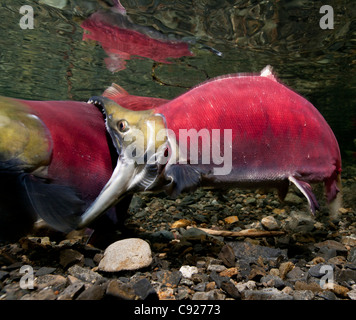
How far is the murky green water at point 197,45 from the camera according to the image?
5.86 meters

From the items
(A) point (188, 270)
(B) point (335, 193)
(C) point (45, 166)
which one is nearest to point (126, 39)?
(C) point (45, 166)

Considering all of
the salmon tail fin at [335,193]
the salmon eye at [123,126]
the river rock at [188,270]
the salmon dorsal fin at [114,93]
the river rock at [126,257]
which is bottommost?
the river rock at [188,270]

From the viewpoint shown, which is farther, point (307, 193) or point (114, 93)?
point (114, 93)

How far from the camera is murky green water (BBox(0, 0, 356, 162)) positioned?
5863mm

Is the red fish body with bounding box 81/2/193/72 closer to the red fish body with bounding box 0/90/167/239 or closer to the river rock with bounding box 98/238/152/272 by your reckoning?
the red fish body with bounding box 0/90/167/239

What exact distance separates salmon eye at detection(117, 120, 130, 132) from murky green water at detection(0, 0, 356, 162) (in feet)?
11.4

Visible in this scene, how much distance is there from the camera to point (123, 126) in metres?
2.02

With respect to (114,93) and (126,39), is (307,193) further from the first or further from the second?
(126,39)

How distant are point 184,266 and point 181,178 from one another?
3.23 feet

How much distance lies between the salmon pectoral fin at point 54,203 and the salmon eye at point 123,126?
2.03ft

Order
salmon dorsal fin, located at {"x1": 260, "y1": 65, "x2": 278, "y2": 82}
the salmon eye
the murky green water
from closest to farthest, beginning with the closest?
the salmon eye < salmon dorsal fin, located at {"x1": 260, "y1": 65, "x2": 278, "y2": 82} < the murky green water

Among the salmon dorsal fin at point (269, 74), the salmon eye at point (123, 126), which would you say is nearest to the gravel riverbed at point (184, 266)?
the salmon eye at point (123, 126)

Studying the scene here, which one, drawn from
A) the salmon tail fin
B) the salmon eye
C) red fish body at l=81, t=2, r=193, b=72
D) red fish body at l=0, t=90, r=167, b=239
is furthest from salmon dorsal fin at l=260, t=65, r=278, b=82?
red fish body at l=81, t=2, r=193, b=72

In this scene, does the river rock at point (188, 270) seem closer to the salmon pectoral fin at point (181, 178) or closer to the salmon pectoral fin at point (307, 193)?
the salmon pectoral fin at point (181, 178)
